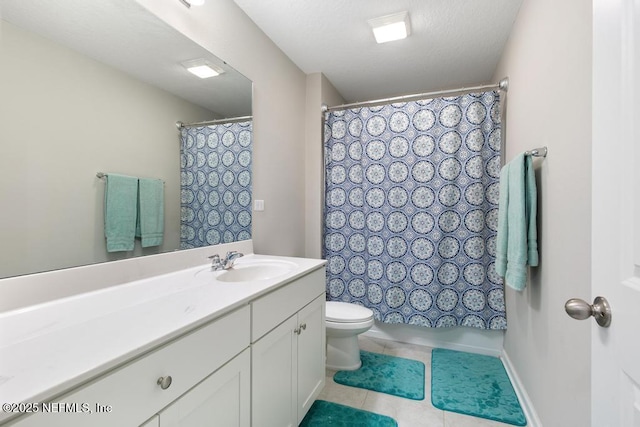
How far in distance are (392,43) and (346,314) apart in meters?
2.01

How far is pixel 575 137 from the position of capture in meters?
1.02

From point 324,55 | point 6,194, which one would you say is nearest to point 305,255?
point 324,55

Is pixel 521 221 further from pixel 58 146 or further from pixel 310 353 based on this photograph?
pixel 58 146

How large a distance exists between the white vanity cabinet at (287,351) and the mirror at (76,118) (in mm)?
624

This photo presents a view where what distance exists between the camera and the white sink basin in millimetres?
1447

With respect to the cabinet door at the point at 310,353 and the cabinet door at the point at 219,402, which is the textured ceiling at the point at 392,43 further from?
the cabinet door at the point at 219,402

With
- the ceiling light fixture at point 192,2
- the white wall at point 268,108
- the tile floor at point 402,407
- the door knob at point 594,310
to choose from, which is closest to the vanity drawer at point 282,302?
the white wall at point 268,108

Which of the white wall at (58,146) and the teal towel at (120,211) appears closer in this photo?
the white wall at (58,146)

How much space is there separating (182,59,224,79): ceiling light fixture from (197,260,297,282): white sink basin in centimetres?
105

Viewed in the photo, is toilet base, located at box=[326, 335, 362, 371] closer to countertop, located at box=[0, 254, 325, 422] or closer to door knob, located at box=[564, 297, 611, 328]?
countertop, located at box=[0, 254, 325, 422]

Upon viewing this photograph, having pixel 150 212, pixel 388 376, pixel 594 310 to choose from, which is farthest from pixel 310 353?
pixel 594 310

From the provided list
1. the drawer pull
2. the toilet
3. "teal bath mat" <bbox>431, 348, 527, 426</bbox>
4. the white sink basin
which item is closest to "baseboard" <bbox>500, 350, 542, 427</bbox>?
"teal bath mat" <bbox>431, 348, 527, 426</bbox>

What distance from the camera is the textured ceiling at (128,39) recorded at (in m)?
0.91

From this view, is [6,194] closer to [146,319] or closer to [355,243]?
[146,319]
